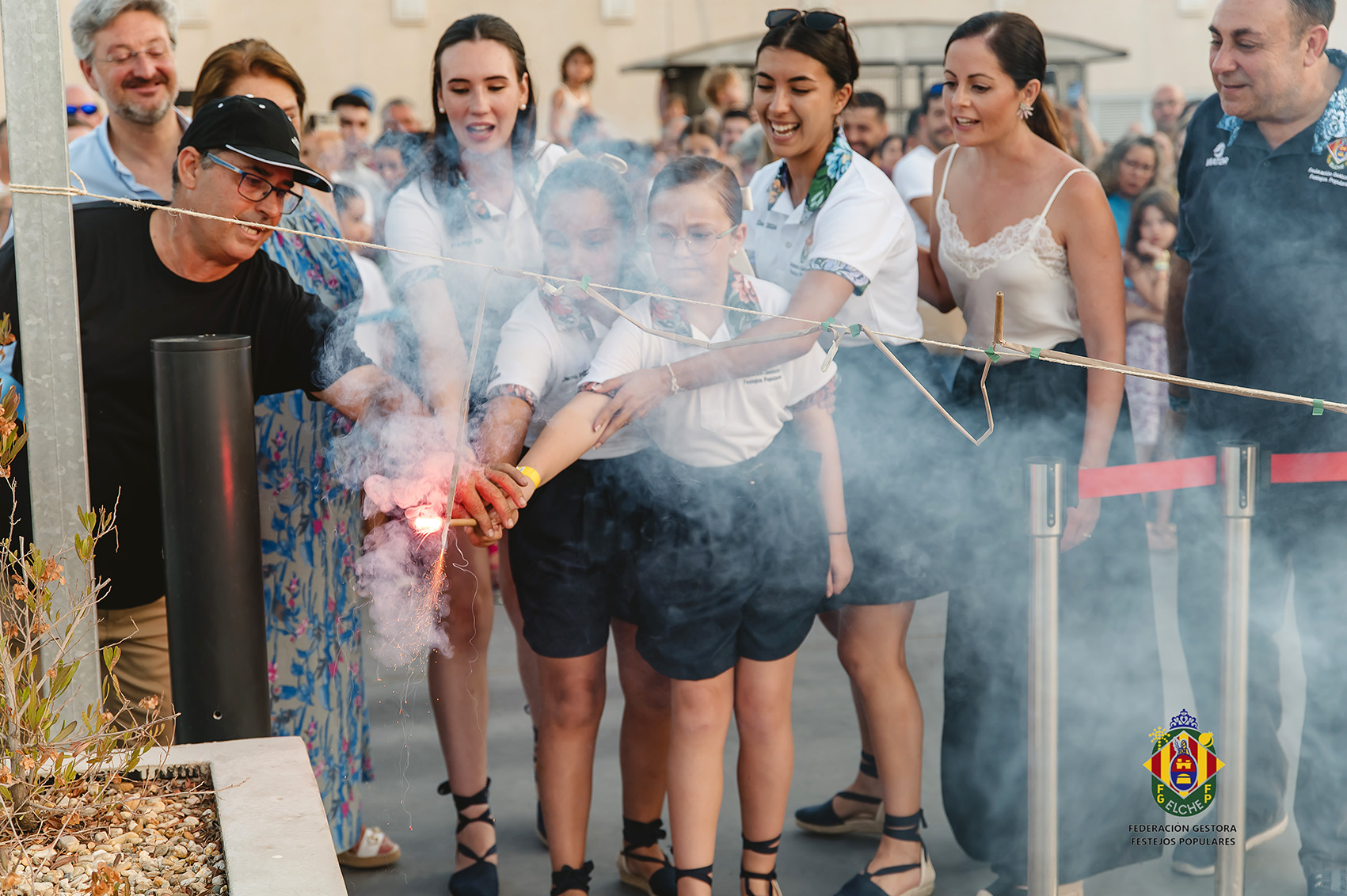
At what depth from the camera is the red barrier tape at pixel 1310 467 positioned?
2.45m

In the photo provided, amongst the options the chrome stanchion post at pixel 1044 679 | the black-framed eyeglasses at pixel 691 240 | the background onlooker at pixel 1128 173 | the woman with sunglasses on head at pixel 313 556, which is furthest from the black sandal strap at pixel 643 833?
the background onlooker at pixel 1128 173

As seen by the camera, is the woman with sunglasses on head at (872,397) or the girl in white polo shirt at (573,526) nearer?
the girl in white polo shirt at (573,526)

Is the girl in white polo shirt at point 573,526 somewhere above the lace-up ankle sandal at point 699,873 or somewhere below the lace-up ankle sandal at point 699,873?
above

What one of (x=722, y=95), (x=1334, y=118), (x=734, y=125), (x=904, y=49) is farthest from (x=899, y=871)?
(x=904, y=49)

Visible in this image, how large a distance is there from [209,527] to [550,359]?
77 cm

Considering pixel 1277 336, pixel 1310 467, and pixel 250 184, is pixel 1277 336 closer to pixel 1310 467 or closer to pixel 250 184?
pixel 1310 467

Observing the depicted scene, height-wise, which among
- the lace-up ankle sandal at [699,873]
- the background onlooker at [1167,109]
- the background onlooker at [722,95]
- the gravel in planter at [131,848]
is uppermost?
the background onlooker at [722,95]

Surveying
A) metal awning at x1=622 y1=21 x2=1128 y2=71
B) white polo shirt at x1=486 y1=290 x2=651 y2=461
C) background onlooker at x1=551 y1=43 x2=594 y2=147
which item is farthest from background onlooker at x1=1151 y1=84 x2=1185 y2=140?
white polo shirt at x1=486 y1=290 x2=651 y2=461

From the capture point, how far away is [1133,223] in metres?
5.55

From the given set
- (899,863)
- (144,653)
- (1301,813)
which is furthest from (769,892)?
(144,653)

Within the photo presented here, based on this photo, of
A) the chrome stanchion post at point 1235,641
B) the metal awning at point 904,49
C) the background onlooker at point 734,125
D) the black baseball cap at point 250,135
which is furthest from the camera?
the metal awning at point 904,49

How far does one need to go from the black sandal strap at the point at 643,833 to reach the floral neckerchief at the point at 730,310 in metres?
1.19

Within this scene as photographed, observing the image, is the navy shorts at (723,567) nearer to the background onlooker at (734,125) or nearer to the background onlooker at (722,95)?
the background onlooker at (734,125)

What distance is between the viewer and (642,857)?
2.85 meters
